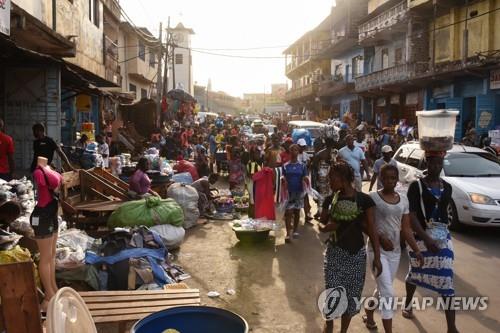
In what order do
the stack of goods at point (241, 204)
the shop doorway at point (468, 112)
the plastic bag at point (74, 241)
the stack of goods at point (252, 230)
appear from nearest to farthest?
the plastic bag at point (74, 241) < the stack of goods at point (252, 230) < the stack of goods at point (241, 204) < the shop doorway at point (468, 112)

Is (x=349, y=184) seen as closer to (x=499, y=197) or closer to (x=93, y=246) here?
(x=93, y=246)

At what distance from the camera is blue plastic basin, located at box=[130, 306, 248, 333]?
3.29m

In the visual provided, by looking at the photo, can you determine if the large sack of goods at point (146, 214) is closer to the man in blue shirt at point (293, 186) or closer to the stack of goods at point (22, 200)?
the stack of goods at point (22, 200)

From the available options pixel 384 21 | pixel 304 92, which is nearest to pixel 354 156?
pixel 384 21

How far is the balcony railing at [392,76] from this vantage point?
26.2m

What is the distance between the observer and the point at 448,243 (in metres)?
4.78

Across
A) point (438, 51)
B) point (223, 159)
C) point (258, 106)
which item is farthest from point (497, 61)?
point (258, 106)

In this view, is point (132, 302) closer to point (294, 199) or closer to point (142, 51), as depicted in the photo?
point (294, 199)

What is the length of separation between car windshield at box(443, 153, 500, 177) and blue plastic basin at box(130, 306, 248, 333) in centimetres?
741

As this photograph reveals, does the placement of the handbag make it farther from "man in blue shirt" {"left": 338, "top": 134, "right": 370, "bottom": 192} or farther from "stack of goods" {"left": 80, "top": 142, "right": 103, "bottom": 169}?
"stack of goods" {"left": 80, "top": 142, "right": 103, "bottom": 169}

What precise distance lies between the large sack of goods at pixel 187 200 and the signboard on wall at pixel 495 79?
1553cm

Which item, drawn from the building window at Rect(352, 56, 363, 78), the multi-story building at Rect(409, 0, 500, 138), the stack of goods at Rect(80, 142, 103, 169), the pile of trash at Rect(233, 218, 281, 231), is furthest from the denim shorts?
the building window at Rect(352, 56, 363, 78)

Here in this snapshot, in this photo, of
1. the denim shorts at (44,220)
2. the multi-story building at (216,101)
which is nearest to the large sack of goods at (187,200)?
the denim shorts at (44,220)

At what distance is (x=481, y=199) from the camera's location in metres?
8.66
